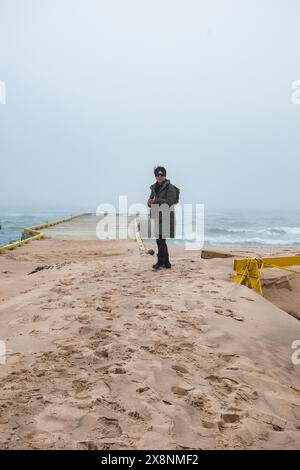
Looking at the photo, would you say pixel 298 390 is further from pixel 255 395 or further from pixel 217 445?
pixel 217 445

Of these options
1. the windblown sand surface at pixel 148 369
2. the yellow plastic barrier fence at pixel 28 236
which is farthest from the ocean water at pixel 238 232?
the windblown sand surface at pixel 148 369

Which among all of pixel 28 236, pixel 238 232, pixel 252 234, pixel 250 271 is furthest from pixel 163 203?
pixel 238 232

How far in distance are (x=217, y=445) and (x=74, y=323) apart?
6.21 feet

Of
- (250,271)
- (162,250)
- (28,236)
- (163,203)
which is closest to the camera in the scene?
(250,271)

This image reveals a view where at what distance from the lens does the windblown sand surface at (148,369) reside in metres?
1.81

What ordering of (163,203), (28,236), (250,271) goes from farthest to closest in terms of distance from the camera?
(28,236) → (163,203) → (250,271)

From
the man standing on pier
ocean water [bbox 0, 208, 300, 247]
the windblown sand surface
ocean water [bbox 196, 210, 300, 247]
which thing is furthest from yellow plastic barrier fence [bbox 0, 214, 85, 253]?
ocean water [bbox 196, 210, 300, 247]

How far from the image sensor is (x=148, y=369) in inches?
95.3

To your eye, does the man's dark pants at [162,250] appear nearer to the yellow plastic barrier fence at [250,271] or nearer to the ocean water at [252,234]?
the yellow plastic barrier fence at [250,271]

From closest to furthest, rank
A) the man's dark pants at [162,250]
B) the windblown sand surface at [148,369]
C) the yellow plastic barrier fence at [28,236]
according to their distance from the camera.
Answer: the windblown sand surface at [148,369]
the man's dark pants at [162,250]
the yellow plastic barrier fence at [28,236]

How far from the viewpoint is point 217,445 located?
1747 millimetres

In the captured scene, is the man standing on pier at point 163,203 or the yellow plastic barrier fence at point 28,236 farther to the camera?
the yellow plastic barrier fence at point 28,236

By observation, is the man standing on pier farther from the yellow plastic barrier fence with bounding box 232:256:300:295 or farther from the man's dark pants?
the yellow plastic barrier fence with bounding box 232:256:300:295

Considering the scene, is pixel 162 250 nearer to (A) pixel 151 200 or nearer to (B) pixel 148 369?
(A) pixel 151 200
